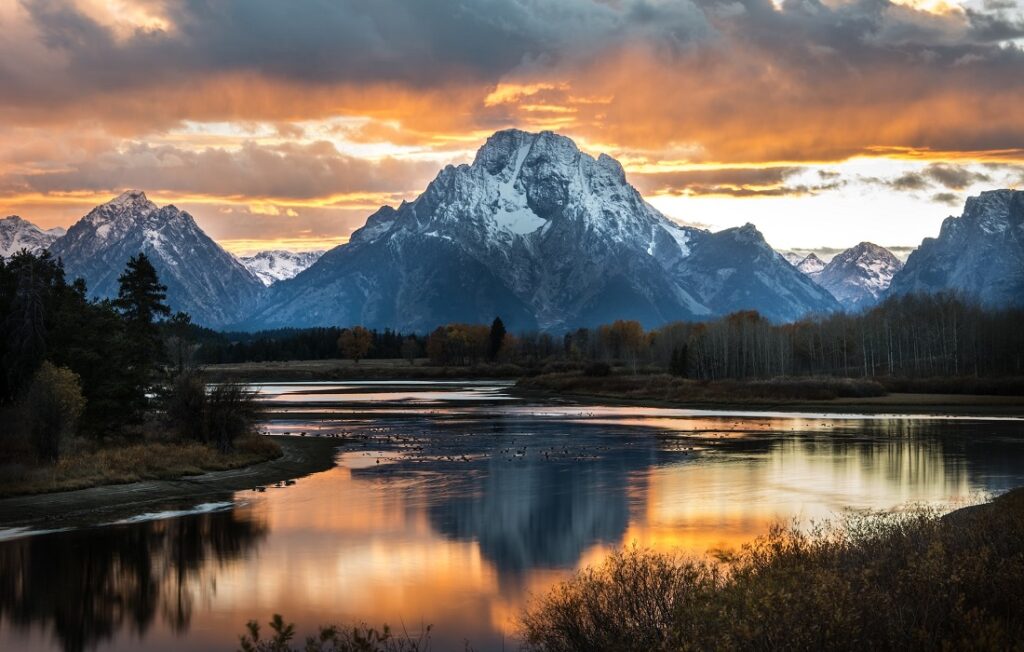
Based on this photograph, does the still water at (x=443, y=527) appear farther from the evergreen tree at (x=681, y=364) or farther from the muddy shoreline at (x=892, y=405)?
the evergreen tree at (x=681, y=364)

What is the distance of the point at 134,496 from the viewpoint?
46188 millimetres

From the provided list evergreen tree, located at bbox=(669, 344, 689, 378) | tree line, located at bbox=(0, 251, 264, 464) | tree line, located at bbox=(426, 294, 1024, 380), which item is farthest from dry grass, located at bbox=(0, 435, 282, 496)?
evergreen tree, located at bbox=(669, 344, 689, 378)

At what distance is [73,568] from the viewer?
32.1 metres

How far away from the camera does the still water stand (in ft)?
87.5

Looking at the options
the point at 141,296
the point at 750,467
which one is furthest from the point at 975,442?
the point at 141,296

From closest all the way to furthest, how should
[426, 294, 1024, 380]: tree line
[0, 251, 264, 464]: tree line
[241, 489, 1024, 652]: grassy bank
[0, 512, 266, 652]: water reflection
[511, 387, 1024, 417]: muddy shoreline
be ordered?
1. [241, 489, 1024, 652]: grassy bank
2. [0, 512, 266, 652]: water reflection
3. [0, 251, 264, 464]: tree line
4. [511, 387, 1024, 417]: muddy shoreline
5. [426, 294, 1024, 380]: tree line

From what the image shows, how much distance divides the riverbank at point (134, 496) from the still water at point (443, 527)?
1.59 m

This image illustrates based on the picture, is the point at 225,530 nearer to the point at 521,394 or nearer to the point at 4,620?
the point at 4,620

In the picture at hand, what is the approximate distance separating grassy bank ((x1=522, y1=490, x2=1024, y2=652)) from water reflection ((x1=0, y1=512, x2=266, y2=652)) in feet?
36.7

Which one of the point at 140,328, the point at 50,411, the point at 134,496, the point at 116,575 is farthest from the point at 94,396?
the point at 116,575

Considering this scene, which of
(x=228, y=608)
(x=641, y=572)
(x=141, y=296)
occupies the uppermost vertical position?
(x=141, y=296)

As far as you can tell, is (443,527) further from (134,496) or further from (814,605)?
(814,605)

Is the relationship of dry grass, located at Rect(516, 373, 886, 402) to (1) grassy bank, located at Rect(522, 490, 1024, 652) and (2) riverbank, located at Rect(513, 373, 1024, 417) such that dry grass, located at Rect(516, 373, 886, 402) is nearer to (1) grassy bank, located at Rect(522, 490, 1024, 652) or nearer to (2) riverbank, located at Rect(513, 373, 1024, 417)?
(2) riverbank, located at Rect(513, 373, 1024, 417)

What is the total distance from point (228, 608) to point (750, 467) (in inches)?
1507
